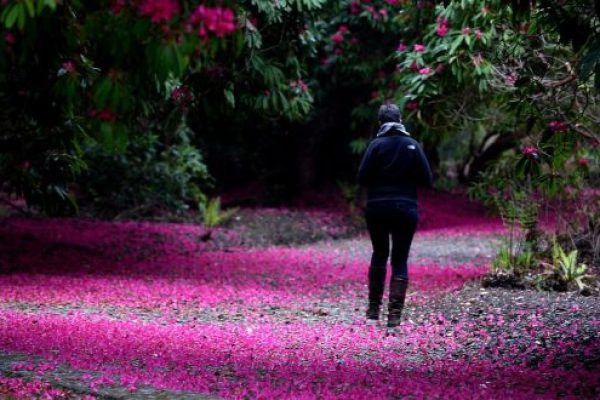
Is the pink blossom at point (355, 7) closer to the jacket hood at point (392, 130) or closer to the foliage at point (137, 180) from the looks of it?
the foliage at point (137, 180)

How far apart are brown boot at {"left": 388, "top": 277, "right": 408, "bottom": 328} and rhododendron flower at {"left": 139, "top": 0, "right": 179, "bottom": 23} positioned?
16.2ft

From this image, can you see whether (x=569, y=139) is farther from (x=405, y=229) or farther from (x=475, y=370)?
(x=475, y=370)

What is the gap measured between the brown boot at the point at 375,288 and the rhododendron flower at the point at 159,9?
4976 millimetres

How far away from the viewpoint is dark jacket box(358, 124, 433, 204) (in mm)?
7934

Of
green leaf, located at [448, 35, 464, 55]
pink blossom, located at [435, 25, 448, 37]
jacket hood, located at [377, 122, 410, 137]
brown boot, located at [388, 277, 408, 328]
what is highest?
pink blossom, located at [435, 25, 448, 37]

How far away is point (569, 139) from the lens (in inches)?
344

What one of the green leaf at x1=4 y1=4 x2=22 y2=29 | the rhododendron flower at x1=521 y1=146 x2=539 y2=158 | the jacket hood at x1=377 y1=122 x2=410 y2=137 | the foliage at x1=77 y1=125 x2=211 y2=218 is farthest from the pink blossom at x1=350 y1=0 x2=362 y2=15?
the green leaf at x1=4 y1=4 x2=22 y2=29

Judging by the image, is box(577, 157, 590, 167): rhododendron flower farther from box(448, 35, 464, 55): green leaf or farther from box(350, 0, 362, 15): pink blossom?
box(350, 0, 362, 15): pink blossom

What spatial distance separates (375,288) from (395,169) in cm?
115

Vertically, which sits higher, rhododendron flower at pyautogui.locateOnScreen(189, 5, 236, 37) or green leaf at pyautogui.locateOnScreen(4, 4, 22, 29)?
rhododendron flower at pyautogui.locateOnScreen(189, 5, 236, 37)

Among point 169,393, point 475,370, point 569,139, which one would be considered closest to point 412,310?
point 569,139

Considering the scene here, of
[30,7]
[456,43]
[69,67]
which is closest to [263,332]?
[69,67]

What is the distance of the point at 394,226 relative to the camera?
26.0 feet

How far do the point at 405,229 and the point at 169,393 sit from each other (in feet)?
10.8
